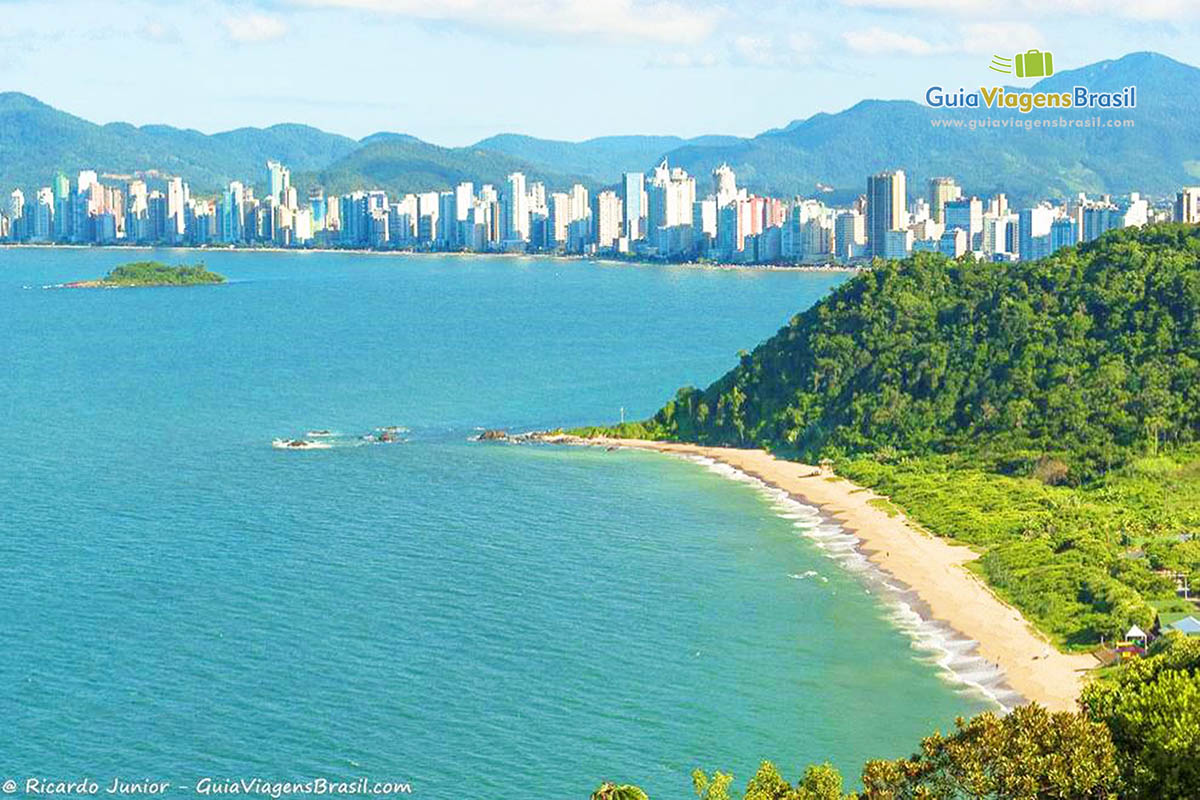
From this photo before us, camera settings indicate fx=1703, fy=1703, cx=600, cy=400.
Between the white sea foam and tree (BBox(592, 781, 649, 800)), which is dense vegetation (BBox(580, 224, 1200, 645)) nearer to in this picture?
the white sea foam

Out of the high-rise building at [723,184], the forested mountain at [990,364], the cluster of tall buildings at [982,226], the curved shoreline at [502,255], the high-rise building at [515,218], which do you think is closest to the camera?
the forested mountain at [990,364]

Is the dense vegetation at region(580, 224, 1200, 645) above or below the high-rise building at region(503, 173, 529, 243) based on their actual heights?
below

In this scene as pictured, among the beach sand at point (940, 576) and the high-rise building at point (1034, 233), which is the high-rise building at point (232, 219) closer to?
the high-rise building at point (1034, 233)

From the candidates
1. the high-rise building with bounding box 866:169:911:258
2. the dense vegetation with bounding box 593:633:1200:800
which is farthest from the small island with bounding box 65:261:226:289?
the dense vegetation with bounding box 593:633:1200:800

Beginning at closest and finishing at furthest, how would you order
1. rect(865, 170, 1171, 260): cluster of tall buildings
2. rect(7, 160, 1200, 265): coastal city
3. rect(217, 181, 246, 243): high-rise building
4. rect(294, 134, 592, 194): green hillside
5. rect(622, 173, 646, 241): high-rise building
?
rect(865, 170, 1171, 260): cluster of tall buildings, rect(7, 160, 1200, 265): coastal city, rect(622, 173, 646, 241): high-rise building, rect(217, 181, 246, 243): high-rise building, rect(294, 134, 592, 194): green hillside

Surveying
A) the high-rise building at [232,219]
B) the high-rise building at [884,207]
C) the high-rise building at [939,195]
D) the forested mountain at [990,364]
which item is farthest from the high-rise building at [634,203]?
the forested mountain at [990,364]

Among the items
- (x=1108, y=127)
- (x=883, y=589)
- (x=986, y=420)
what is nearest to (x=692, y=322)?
(x=986, y=420)
